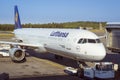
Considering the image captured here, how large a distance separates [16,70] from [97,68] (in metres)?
6.69

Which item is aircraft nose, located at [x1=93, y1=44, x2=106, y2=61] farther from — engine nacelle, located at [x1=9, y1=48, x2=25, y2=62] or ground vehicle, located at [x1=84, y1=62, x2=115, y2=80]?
engine nacelle, located at [x1=9, y1=48, x2=25, y2=62]

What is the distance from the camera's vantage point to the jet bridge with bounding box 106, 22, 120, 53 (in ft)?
69.1

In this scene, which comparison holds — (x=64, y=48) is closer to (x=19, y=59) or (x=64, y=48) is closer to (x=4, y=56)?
(x=19, y=59)

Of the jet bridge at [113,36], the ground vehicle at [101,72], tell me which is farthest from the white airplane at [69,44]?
the jet bridge at [113,36]

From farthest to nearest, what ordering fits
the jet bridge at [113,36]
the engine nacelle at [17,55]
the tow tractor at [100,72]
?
the engine nacelle at [17,55] → the jet bridge at [113,36] → the tow tractor at [100,72]

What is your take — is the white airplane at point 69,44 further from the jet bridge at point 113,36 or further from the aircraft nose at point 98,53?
the jet bridge at point 113,36

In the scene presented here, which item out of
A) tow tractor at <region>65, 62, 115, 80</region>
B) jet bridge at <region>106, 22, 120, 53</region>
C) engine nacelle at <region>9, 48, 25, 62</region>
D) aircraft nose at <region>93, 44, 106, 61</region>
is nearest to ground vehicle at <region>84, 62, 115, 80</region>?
tow tractor at <region>65, 62, 115, 80</region>

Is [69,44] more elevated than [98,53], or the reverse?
[69,44]

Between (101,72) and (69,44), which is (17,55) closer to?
(69,44)

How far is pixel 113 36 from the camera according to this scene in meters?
21.9

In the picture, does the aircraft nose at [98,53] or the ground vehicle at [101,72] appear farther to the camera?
the aircraft nose at [98,53]

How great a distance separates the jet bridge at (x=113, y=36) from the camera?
69.1 ft

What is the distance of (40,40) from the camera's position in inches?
1019

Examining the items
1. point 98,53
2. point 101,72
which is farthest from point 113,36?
point 101,72
